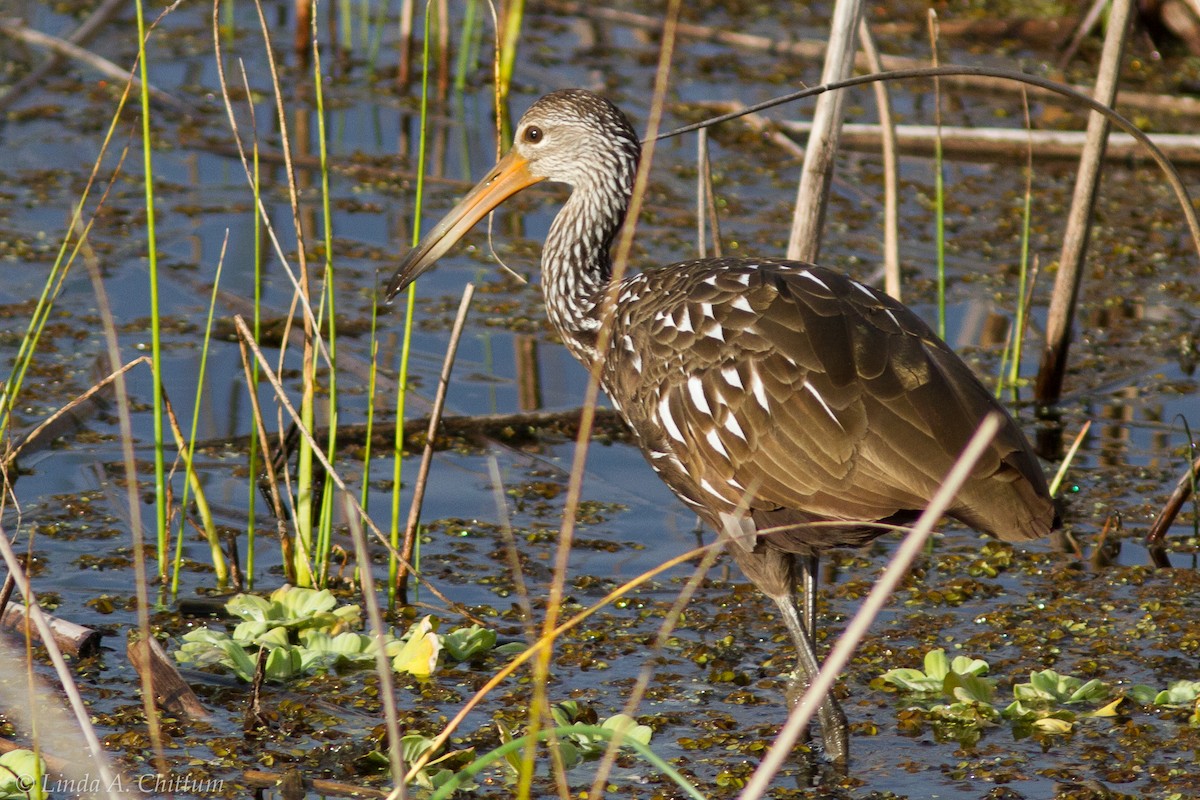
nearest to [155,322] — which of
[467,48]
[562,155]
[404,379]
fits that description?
[404,379]

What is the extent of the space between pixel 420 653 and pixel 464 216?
1407 millimetres

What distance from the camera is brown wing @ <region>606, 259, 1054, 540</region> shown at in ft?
11.8

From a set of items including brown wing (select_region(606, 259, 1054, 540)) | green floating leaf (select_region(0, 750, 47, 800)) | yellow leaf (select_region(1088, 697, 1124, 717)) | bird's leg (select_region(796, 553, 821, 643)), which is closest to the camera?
green floating leaf (select_region(0, 750, 47, 800))

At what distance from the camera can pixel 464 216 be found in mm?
4875

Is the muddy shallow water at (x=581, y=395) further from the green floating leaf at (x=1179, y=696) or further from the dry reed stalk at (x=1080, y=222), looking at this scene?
the dry reed stalk at (x=1080, y=222)

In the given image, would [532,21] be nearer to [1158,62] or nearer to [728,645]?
[1158,62]

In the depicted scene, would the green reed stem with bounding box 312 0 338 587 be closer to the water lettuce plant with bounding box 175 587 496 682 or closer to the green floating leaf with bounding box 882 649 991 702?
the water lettuce plant with bounding box 175 587 496 682

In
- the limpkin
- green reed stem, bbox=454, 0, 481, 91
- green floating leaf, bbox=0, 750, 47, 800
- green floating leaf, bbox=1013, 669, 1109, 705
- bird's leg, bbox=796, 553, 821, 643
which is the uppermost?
green reed stem, bbox=454, 0, 481, 91

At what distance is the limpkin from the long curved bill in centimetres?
68

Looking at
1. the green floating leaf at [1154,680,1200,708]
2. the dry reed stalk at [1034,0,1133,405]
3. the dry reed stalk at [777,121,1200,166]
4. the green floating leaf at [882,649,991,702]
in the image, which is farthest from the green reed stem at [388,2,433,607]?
the dry reed stalk at [777,121,1200,166]

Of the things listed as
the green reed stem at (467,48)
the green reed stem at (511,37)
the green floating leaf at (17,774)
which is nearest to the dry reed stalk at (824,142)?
the green floating leaf at (17,774)

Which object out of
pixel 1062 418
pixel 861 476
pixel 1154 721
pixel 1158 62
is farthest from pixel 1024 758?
pixel 1158 62

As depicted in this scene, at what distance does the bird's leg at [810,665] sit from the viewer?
3889mm

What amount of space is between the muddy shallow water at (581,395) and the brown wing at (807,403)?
0.63 meters
